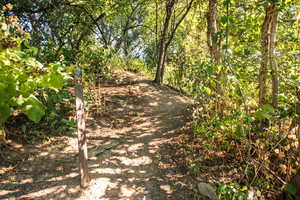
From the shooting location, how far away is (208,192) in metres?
3.20

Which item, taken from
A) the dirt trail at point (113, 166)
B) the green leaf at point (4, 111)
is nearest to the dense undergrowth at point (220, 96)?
the green leaf at point (4, 111)

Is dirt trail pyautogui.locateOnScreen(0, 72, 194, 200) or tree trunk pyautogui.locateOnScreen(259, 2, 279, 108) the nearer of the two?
dirt trail pyautogui.locateOnScreen(0, 72, 194, 200)

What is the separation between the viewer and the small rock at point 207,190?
313cm

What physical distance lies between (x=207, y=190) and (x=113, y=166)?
5.95ft

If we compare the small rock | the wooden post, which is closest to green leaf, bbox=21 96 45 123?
the wooden post

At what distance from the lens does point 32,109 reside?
58.1 inches

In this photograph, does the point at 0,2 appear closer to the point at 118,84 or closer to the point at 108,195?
Answer: the point at 108,195

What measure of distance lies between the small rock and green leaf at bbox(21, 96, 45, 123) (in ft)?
9.17

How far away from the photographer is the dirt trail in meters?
3.21

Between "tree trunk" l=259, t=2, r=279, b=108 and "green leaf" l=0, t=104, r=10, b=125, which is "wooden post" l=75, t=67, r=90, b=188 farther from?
"tree trunk" l=259, t=2, r=279, b=108

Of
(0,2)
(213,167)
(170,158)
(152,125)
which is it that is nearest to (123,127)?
(152,125)

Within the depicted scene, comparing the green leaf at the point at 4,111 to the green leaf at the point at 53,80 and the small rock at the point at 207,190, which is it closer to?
the green leaf at the point at 53,80

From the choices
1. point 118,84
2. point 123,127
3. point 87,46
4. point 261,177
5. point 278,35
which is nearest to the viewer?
point 261,177

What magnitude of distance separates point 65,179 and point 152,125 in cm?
299
